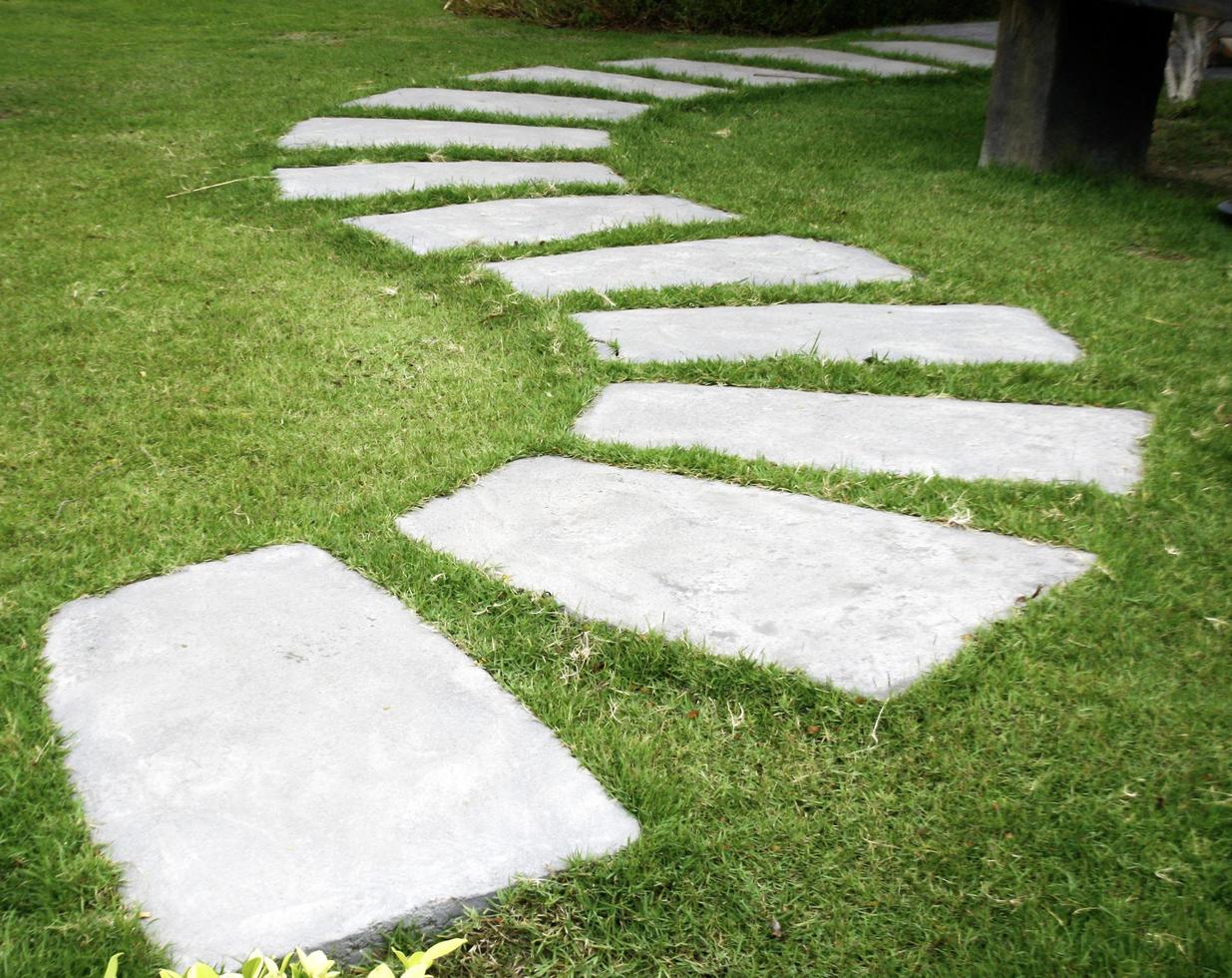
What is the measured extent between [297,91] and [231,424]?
11.8 ft

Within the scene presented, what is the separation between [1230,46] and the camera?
6.33 metres

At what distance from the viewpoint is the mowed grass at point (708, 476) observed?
1.15 meters

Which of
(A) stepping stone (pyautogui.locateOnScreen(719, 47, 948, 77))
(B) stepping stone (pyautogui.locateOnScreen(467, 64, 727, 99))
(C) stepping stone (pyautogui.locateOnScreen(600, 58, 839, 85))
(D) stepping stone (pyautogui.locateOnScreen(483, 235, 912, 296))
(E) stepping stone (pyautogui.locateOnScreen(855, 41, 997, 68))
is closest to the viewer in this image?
(D) stepping stone (pyautogui.locateOnScreen(483, 235, 912, 296))

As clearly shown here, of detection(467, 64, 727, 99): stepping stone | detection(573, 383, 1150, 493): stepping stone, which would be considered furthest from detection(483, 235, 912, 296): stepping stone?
A: detection(467, 64, 727, 99): stepping stone

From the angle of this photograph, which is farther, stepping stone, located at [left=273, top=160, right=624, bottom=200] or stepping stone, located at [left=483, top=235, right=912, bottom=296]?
stepping stone, located at [left=273, top=160, right=624, bottom=200]

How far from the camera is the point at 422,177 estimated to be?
3.76m

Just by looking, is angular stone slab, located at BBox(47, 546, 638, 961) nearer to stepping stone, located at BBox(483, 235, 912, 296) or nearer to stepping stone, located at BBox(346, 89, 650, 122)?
stepping stone, located at BBox(483, 235, 912, 296)

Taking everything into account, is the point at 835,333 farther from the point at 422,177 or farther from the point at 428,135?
the point at 428,135

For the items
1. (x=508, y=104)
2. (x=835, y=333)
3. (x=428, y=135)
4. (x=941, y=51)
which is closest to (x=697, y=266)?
(x=835, y=333)

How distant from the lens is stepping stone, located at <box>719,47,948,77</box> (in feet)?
19.4

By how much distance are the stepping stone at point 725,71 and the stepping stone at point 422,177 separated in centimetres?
188

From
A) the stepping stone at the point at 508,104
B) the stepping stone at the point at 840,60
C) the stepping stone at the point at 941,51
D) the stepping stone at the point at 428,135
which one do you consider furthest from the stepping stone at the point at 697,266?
the stepping stone at the point at 941,51

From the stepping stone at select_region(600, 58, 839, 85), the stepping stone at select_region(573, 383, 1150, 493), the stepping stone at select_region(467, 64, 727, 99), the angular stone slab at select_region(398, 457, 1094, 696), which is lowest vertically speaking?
the angular stone slab at select_region(398, 457, 1094, 696)

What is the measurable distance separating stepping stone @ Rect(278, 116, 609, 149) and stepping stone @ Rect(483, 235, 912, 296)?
4.16ft
